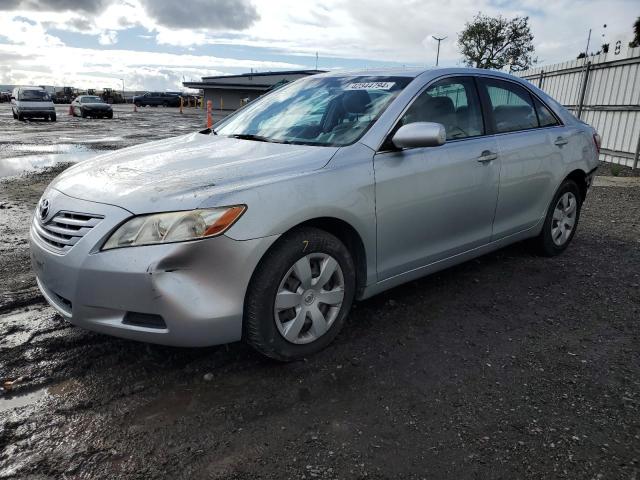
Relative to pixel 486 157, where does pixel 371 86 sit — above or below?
above

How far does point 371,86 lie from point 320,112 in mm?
405

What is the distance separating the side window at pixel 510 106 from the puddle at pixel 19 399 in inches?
139

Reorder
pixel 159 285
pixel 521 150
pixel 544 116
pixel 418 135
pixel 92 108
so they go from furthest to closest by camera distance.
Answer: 1. pixel 92 108
2. pixel 544 116
3. pixel 521 150
4. pixel 418 135
5. pixel 159 285

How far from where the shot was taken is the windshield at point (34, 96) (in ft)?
81.7

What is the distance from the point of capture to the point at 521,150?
4.16m

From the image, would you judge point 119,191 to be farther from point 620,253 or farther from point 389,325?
point 620,253

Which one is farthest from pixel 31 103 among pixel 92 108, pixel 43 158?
pixel 43 158

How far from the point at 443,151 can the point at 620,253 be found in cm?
285

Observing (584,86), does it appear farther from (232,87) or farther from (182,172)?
(232,87)

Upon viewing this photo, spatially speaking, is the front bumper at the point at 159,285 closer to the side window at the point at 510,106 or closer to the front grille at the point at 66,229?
the front grille at the point at 66,229

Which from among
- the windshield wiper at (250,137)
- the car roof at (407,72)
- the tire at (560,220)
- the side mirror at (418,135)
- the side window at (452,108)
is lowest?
the tire at (560,220)

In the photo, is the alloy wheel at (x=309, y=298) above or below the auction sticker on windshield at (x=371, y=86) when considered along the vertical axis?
below

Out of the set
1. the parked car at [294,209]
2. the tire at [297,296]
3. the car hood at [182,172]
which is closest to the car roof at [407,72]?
the parked car at [294,209]

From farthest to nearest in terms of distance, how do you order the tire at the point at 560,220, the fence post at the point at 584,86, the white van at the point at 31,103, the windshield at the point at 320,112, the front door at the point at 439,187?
the white van at the point at 31,103, the fence post at the point at 584,86, the tire at the point at 560,220, the windshield at the point at 320,112, the front door at the point at 439,187
